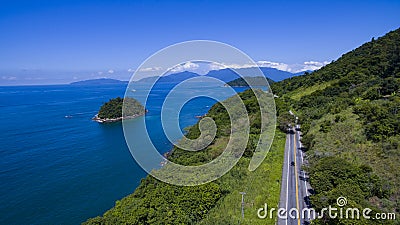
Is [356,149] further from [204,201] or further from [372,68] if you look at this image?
[372,68]

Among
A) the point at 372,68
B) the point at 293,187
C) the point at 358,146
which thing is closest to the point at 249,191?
the point at 293,187

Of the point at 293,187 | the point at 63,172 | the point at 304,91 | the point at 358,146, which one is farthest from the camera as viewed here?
→ the point at 304,91

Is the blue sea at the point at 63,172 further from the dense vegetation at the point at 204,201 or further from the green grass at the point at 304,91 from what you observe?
the green grass at the point at 304,91

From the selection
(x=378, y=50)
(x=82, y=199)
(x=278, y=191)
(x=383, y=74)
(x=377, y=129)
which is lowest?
(x=82, y=199)

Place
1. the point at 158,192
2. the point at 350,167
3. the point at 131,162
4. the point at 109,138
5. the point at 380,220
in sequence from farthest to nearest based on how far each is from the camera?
the point at 109,138, the point at 131,162, the point at 158,192, the point at 350,167, the point at 380,220

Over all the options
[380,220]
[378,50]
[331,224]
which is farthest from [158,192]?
[378,50]

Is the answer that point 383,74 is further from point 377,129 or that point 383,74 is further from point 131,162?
point 131,162

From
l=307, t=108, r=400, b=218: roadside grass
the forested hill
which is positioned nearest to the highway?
l=307, t=108, r=400, b=218: roadside grass
